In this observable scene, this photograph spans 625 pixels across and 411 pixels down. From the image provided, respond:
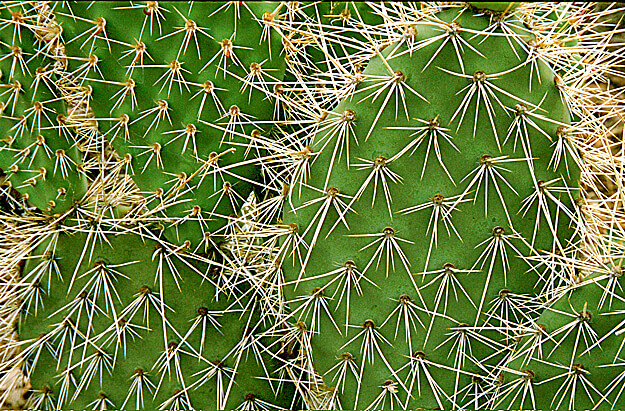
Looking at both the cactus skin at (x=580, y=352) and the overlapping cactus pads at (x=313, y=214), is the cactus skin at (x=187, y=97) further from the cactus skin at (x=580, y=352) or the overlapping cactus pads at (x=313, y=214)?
the cactus skin at (x=580, y=352)

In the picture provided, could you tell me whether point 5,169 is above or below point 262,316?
above

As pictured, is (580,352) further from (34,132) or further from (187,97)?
(34,132)

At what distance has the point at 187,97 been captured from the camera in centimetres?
100

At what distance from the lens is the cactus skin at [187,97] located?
3.19 ft

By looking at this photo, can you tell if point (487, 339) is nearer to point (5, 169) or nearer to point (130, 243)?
point (130, 243)

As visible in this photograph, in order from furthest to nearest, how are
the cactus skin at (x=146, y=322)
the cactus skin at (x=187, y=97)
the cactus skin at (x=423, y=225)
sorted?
the cactus skin at (x=146, y=322) < the cactus skin at (x=187, y=97) < the cactus skin at (x=423, y=225)

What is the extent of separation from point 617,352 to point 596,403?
0.08 metres

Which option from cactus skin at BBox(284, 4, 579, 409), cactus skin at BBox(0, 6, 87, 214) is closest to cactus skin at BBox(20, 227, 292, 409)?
cactus skin at BBox(0, 6, 87, 214)

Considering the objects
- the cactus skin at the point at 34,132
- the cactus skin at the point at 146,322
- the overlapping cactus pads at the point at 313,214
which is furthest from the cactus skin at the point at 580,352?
the cactus skin at the point at 34,132

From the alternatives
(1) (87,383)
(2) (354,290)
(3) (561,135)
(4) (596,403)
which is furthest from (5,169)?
(4) (596,403)

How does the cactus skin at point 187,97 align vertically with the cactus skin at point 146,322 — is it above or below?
above

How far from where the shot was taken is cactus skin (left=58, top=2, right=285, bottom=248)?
0.97 m

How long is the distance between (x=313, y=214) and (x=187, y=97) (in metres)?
0.32

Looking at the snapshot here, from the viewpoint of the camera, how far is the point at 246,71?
1005 mm
